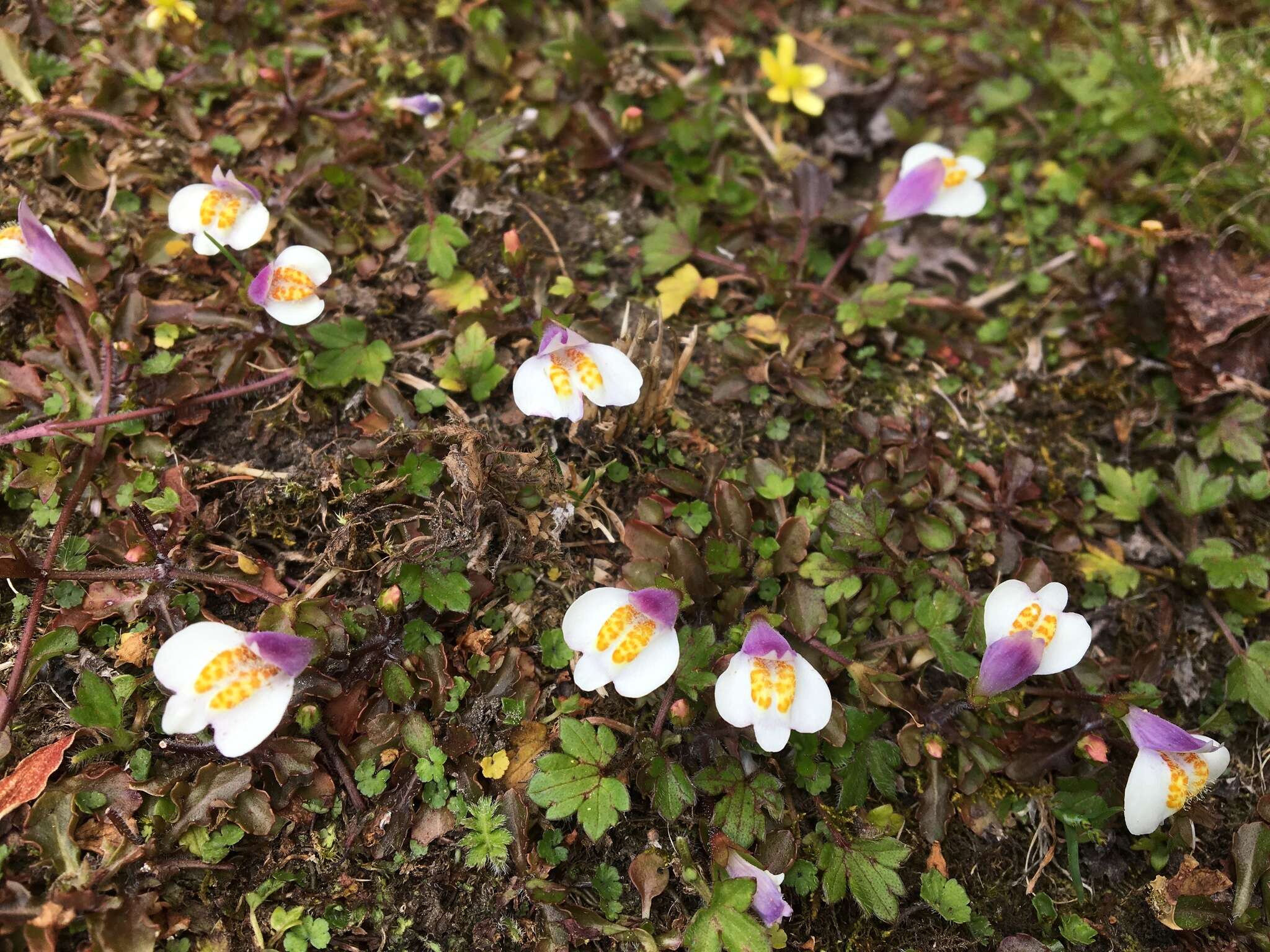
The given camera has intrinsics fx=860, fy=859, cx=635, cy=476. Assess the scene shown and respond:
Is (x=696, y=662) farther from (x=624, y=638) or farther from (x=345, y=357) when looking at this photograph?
(x=345, y=357)

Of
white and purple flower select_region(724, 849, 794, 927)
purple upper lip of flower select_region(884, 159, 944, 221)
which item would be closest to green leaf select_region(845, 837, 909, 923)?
white and purple flower select_region(724, 849, 794, 927)

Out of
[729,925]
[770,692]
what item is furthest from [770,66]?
[729,925]

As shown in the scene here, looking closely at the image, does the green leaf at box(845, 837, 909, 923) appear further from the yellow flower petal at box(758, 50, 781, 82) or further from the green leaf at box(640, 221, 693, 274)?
the yellow flower petal at box(758, 50, 781, 82)

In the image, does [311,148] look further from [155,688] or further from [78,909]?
[78,909]

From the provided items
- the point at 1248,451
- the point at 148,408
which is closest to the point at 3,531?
the point at 148,408

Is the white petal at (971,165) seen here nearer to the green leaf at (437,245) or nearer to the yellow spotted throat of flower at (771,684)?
the green leaf at (437,245)

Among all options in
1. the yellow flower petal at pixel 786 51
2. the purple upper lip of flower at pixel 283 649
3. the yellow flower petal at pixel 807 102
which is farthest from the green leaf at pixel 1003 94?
the purple upper lip of flower at pixel 283 649

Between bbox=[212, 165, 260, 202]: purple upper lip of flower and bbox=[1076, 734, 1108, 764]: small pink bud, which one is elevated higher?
bbox=[212, 165, 260, 202]: purple upper lip of flower
